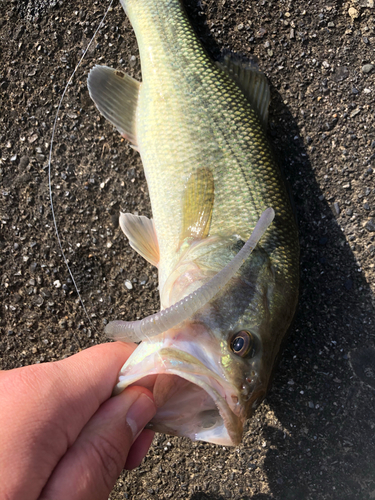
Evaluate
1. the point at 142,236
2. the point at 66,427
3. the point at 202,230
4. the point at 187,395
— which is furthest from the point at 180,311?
the point at 142,236

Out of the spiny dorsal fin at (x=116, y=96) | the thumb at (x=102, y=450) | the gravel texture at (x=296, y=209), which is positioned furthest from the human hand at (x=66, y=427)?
the spiny dorsal fin at (x=116, y=96)

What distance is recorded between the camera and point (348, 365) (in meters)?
2.49

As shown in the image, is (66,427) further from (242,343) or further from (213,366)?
→ (242,343)

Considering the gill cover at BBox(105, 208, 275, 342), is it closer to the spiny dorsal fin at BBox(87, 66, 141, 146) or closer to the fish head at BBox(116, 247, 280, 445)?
the fish head at BBox(116, 247, 280, 445)

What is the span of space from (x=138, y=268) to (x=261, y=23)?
2061 mm

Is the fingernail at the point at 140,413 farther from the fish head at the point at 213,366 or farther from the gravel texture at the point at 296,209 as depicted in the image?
the gravel texture at the point at 296,209

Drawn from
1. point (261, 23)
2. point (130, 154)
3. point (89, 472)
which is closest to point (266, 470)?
point (89, 472)

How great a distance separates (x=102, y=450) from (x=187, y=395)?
1.48 feet

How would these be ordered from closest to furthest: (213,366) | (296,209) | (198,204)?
(213,366) < (198,204) < (296,209)

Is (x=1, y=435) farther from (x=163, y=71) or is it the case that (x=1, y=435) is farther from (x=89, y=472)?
(x=163, y=71)

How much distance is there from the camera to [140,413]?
5.31 ft

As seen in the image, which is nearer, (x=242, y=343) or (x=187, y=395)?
(x=242, y=343)

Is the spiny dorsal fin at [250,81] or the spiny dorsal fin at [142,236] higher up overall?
the spiny dorsal fin at [250,81]

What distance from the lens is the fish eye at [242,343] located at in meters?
1.57
